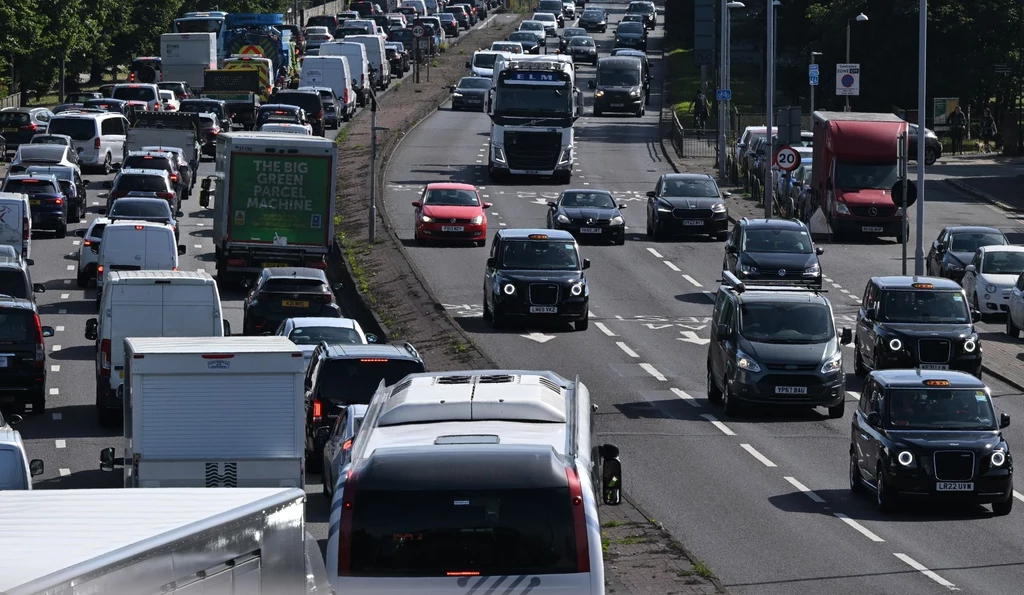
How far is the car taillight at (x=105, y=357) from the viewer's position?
84.7 feet

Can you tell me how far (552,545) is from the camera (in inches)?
421

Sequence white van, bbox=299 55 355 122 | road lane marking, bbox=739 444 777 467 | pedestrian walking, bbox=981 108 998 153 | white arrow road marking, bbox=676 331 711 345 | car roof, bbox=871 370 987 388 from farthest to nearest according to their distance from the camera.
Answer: white van, bbox=299 55 355 122, pedestrian walking, bbox=981 108 998 153, white arrow road marking, bbox=676 331 711 345, road lane marking, bbox=739 444 777 467, car roof, bbox=871 370 987 388

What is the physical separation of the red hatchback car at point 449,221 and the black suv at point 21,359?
18.7 metres

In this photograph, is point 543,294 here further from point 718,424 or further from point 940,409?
point 940,409

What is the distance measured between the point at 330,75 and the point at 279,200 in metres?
34.9

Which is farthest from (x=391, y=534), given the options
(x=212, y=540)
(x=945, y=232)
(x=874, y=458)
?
(x=945, y=232)

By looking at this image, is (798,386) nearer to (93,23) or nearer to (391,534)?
(391,534)

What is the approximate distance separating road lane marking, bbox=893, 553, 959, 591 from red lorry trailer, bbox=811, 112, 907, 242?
2889cm

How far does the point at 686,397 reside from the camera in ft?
95.4

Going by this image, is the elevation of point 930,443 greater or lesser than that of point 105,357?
lesser

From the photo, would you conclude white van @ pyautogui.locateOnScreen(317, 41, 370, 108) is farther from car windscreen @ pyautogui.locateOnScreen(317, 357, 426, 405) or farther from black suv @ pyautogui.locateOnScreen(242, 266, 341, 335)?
car windscreen @ pyautogui.locateOnScreen(317, 357, 426, 405)

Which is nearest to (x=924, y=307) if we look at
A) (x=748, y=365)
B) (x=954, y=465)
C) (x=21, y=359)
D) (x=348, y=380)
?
(x=748, y=365)

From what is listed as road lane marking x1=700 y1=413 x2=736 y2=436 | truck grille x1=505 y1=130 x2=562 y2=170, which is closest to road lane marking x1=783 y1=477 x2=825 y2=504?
road lane marking x1=700 y1=413 x2=736 y2=436

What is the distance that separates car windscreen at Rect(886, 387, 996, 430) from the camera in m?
21.5
